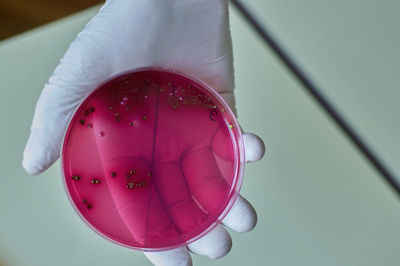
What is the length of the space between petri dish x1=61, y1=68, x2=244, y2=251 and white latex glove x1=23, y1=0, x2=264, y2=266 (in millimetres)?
121

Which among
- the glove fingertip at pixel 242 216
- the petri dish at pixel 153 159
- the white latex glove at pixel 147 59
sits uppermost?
the white latex glove at pixel 147 59

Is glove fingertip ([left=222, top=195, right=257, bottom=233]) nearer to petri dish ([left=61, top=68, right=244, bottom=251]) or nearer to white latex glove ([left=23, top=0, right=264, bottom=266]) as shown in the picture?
white latex glove ([left=23, top=0, right=264, bottom=266])

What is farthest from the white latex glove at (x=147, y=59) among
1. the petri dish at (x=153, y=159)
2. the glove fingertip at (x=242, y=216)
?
the petri dish at (x=153, y=159)

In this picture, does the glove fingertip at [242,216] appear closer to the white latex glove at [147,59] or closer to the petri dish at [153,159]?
the white latex glove at [147,59]

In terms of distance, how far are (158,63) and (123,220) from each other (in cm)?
48

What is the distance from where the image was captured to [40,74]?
134 centimetres

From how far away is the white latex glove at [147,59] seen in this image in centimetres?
103

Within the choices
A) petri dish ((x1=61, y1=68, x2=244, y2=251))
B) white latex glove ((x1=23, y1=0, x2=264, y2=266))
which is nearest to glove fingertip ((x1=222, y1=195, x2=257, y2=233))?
white latex glove ((x1=23, y1=0, x2=264, y2=266))

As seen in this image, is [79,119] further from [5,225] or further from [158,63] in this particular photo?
[5,225]

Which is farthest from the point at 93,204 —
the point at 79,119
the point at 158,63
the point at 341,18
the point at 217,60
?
the point at 341,18

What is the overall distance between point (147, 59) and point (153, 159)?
318 millimetres

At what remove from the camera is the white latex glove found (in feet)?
3.37

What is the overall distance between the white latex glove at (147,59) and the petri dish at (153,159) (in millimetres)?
121

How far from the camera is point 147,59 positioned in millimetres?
1122
